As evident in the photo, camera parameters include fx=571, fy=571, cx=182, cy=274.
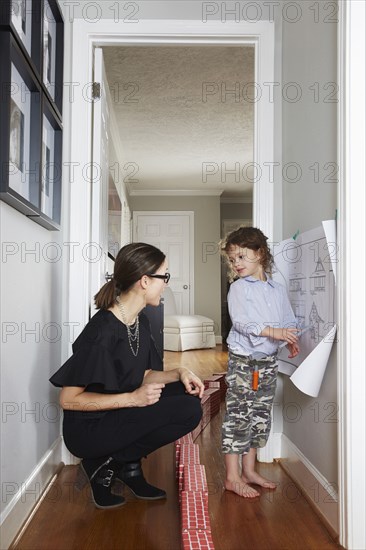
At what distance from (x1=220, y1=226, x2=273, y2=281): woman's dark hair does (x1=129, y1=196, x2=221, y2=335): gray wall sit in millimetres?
6427

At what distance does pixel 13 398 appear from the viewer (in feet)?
6.04

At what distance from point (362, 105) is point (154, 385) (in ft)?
3.89

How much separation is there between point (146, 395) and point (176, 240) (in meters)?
A: 7.01

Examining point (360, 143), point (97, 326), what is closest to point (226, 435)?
point (97, 326)

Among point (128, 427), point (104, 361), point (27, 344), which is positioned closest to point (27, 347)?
point (27, 344)

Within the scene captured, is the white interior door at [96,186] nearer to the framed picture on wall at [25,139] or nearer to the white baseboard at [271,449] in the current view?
the framed picture on wall at [25,139]

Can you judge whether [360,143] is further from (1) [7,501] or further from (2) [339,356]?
(1) [7,501]

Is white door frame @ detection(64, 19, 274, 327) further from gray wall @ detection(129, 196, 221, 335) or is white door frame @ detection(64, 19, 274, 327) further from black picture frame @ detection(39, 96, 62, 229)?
gray wall @ detection(129, 196, 221, 335)

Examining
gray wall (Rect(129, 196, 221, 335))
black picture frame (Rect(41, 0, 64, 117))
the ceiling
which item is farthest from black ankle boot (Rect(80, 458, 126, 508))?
gray wall (Rect(129, 196, 221, 335))

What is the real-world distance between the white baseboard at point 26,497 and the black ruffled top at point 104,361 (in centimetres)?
38

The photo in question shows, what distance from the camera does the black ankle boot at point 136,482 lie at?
2.25 meters

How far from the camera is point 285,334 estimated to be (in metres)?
2.39

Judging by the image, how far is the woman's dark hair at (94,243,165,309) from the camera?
7.32ft

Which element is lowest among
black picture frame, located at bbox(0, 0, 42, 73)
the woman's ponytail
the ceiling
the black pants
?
the black pants
